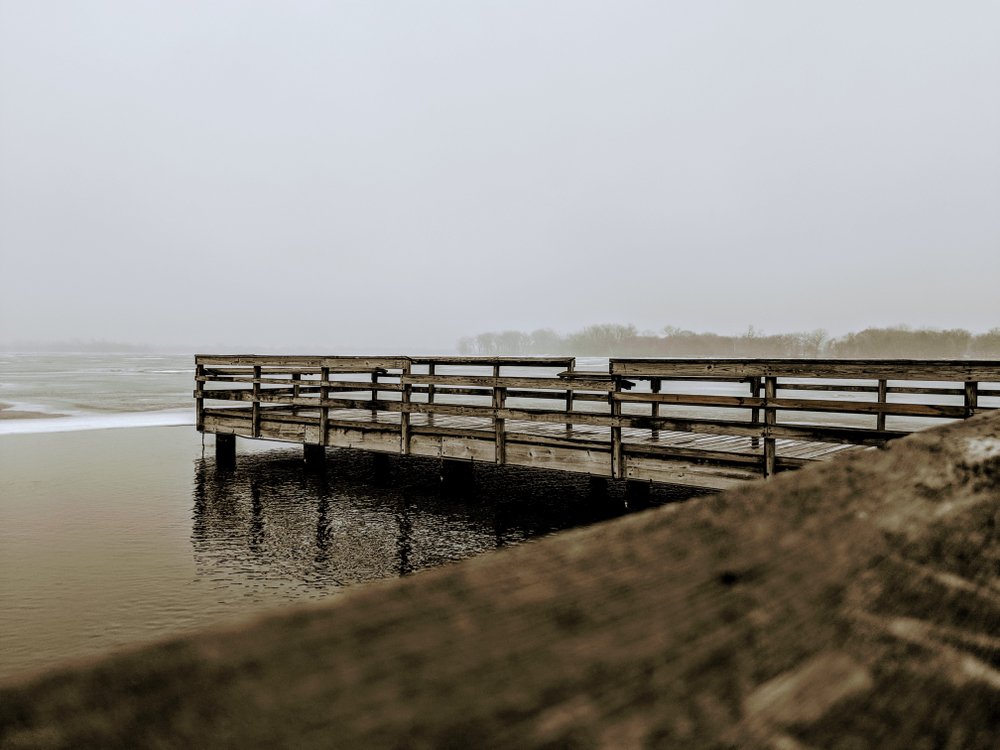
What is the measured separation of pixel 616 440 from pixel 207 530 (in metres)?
5.22

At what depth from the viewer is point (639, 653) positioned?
63 cm

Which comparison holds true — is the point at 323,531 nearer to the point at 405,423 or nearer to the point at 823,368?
the point at 405,423

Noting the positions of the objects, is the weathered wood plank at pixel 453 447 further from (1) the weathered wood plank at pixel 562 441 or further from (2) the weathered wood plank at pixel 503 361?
(2) the weathered wood plank at pixel 503 361

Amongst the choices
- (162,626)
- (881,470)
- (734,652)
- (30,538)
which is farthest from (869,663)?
(30,538)

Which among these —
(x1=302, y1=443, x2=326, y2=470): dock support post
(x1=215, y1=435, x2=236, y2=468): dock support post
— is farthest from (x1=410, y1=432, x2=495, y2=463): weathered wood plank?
(x1=215, y1=435, x2=236, y2=468): dock support post

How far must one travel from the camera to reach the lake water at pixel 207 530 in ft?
17.2

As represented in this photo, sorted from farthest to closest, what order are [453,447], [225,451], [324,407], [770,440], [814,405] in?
[225,451] < [324,407] < [453,447] < [814,405] < [770,440]

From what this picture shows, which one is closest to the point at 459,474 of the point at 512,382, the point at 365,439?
the point at 365,439

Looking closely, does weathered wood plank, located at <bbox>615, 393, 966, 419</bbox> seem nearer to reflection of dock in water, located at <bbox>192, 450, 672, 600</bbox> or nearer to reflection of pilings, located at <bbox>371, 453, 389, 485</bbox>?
reflection of dock in water, located at <bbox>192, 450, 672, 600</bbox>

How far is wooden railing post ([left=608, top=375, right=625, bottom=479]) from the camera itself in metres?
7.44

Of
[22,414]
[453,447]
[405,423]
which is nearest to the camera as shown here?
[453,447]

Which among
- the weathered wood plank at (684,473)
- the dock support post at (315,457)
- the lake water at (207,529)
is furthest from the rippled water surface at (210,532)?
the weathered wood plank at (684,473)

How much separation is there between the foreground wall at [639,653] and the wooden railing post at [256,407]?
36.3 feet

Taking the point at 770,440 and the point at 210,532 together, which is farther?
the point at 210,532
